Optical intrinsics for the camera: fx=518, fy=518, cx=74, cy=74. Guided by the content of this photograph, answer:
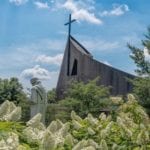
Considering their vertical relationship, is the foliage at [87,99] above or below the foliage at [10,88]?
below

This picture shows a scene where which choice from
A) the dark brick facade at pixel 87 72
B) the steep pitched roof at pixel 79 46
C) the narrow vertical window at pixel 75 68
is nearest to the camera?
the dark brick facade at pixel 87 72

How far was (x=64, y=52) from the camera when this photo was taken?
26703 millimetres

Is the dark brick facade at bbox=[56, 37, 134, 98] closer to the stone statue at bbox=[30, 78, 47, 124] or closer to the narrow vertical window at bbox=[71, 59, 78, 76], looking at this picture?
the narrow vertical window at bbox=[71, 59, 78, 76]

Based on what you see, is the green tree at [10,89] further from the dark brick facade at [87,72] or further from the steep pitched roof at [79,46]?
the steep pitched roof at [79,46]

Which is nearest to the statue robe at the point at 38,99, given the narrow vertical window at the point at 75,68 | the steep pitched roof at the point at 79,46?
the steep pitched roof at the point at 79,46

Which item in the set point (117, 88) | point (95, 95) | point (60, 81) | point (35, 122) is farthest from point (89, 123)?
point (60, 81)

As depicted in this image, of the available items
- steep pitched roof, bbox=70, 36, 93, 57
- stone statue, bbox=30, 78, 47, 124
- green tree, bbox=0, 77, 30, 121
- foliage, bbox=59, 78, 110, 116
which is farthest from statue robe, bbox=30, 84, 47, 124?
steep pitched roof, bbox=70, 36, 93, 57

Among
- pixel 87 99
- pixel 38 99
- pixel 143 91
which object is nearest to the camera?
pixel 38 99

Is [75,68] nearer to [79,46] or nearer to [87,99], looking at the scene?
[79,46]

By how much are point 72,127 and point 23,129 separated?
1.09 m

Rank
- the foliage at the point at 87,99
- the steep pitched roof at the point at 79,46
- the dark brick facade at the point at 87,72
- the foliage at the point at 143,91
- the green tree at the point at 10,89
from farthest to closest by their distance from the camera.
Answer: the steep pitched roof at the point at 79,46, the green tree at the point at 10,89, the dark brick facade at the point at 87,72, the foliage at the point at 87,99, the foliage at the point at 143,91

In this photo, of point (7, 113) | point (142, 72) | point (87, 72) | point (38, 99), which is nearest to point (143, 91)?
point (142, 72)

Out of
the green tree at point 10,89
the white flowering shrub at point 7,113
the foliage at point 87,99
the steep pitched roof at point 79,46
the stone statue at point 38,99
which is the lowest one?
the white flowering shrub at point 7,113

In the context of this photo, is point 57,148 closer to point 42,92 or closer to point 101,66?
point 42,92
